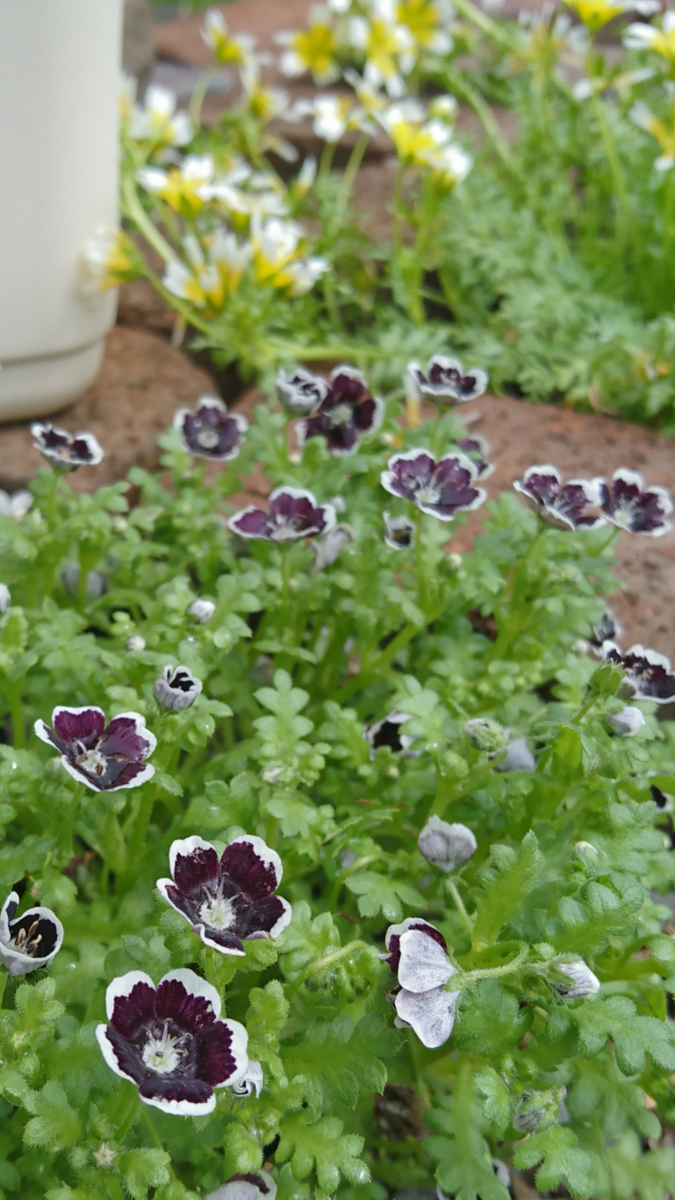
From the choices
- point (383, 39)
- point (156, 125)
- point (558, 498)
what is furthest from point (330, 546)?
point (383, 39)

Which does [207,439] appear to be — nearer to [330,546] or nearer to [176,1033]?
[330,546]

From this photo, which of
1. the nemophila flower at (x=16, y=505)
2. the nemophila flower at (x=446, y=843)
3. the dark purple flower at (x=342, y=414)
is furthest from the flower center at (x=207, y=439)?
the nemophila flower at (x=446, y=843)

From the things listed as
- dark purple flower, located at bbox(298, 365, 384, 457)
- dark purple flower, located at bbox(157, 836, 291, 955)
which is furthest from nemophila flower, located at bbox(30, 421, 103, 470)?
dark purple flower, located at bbox(157, 836, 291, 955)

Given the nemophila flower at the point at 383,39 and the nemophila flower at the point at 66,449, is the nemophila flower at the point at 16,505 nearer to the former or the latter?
the nemophila flower at the point at 66,449

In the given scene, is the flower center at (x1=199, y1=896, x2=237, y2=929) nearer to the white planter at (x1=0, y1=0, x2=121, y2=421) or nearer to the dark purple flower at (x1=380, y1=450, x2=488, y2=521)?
the dark purple flower at (x1=380, y1=450, x2=488, y2=521)

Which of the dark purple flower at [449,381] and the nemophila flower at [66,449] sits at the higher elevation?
the dark purple flower at [449,381]

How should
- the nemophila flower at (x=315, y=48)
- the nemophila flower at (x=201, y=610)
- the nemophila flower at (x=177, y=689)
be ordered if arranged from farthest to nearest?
the nemophila flower at (x=315, y=48) < the nemophila flower at (x=201, y=610) < the nemophila flower at (x=177, y=689)

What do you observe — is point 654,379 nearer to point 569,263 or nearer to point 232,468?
point 569,263
